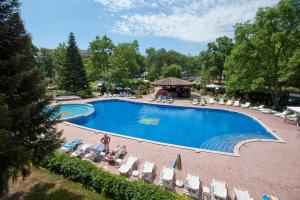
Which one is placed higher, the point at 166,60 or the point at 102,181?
the point at 166,60

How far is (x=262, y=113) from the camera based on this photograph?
1911 centimetres

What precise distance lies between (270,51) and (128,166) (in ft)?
68.5

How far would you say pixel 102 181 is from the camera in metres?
6.35

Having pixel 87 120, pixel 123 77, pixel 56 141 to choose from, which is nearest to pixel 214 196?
pixel 56 141

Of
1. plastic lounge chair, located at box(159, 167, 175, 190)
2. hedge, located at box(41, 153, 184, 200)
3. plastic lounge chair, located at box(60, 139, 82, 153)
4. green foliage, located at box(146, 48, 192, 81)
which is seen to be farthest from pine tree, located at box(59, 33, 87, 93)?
green foliage, located at box(146, 48, 192, 81)

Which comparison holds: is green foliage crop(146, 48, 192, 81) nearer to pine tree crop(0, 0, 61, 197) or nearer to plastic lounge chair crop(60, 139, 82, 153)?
plastic lounge chair crop(60, 139, 82, 153)

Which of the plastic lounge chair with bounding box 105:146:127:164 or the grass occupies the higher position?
the plastic lounge chair with bounding box 105:146:127:164

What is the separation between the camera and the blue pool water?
13667mm

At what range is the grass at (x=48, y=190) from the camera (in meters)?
6.16

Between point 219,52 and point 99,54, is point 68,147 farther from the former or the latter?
point 219,52

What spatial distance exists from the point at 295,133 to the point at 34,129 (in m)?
16.9

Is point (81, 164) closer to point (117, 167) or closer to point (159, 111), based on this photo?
point (117, 167)

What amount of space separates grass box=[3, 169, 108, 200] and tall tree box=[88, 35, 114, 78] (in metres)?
34.2

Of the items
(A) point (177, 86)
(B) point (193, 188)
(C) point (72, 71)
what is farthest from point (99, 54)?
(B) point (193, 188)
